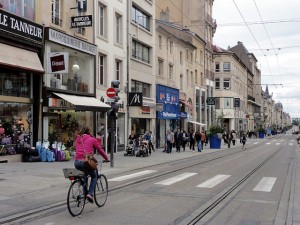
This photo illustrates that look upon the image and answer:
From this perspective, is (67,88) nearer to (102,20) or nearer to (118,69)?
(102,20)

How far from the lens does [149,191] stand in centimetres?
1188

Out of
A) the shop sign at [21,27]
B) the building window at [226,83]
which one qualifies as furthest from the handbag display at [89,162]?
the building window at [226,83]

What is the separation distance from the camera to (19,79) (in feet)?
65.8

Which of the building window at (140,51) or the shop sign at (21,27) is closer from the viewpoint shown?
the shop sign at (21,27)

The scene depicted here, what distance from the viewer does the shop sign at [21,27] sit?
18045 mm

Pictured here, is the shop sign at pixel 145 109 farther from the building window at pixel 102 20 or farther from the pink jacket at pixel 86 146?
the pink jacket at pixel 86 146

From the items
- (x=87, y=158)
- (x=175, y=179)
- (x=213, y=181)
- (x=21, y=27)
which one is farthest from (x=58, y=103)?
(x=87, y=158)

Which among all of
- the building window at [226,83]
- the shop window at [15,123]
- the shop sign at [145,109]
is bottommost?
the shop window at [15,123]

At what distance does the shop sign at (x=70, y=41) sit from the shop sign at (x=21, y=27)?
30.3 inches

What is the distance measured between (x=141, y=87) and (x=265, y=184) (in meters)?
21.9

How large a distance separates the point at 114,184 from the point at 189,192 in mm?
2553

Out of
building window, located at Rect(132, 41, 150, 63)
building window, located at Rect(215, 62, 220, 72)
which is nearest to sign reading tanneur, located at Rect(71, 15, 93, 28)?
building window, located at Rect(132, 41, 150, 63)

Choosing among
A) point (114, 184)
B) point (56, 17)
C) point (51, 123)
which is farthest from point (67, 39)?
point (114, 184)

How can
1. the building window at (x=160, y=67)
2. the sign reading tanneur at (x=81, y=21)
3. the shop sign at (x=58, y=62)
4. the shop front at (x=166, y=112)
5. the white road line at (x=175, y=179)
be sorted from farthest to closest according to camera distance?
1. the building window at (x=160, y=67)
2. the shop front at (x=166, y=112)
3. the sign reading tanneur at (x=81, y=21)
4. the shop sign at (x=58, y=62)
5. the white road line at (x=175, y=179)
